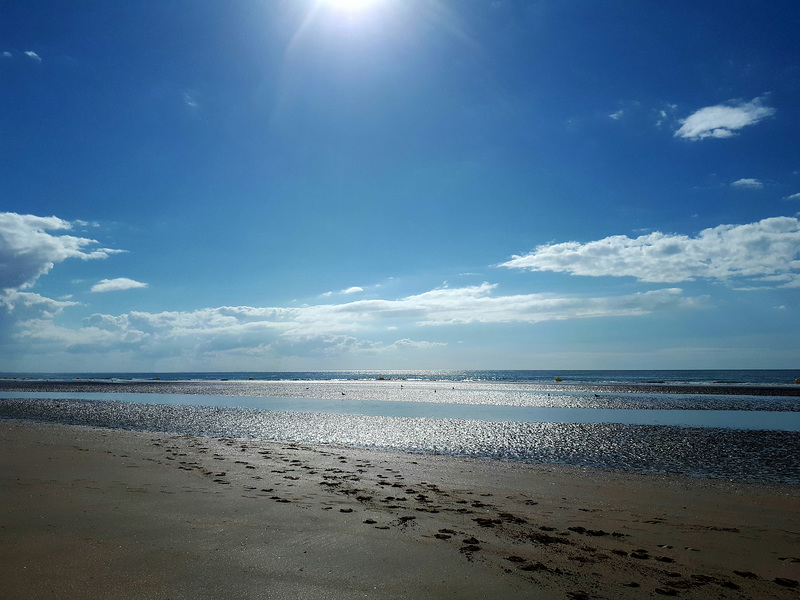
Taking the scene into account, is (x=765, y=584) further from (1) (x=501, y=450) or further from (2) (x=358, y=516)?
(1) (x=501, y=450)

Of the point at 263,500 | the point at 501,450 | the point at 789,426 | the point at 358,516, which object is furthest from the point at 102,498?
the point at 789,426

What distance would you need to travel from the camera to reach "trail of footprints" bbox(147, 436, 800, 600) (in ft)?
23.1

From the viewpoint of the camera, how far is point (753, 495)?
12.9 metres

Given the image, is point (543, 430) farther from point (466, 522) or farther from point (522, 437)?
point (466, 522)

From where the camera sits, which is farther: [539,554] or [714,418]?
[714,418]

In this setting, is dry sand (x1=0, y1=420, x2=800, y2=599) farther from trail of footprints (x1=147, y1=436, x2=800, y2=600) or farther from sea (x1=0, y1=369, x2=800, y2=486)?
sea (x1=0, y1=369, x2=800, y2=486)

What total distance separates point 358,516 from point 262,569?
3233 mm

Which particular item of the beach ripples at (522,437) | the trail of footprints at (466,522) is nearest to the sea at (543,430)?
the beach ripples at (522,437)

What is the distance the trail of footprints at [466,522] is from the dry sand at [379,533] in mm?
49

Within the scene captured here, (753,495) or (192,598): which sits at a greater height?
(192,598)

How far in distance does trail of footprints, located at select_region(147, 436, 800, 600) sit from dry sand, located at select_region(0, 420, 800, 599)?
49 mm

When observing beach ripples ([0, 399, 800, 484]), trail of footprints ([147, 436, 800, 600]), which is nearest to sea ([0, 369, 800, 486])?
beach ripples ([0, 399, 800, 484])

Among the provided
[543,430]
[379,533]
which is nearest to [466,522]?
[379,533]

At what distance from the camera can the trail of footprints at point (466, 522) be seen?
7.04m
